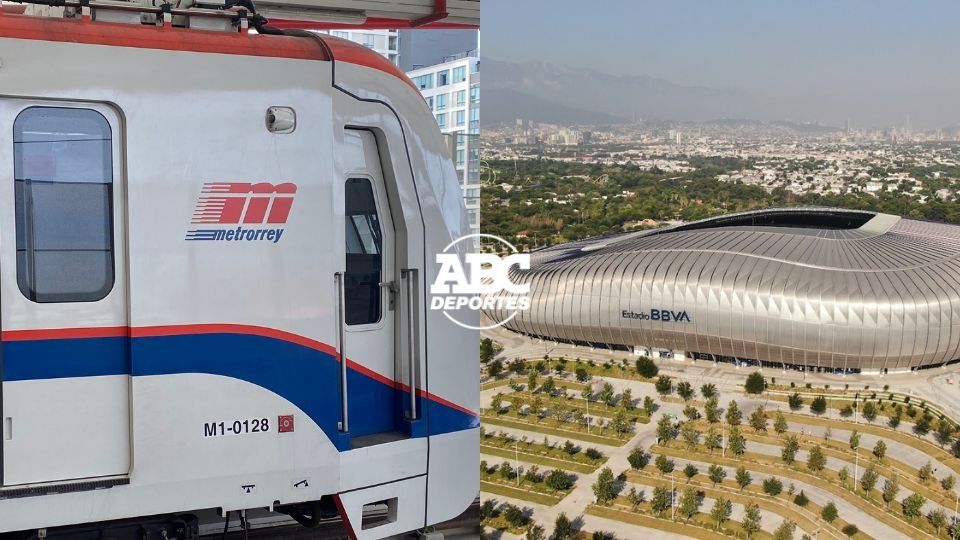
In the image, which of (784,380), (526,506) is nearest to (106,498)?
(526,506)

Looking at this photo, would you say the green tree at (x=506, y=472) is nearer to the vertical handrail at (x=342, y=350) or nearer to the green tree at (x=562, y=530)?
the green tree at (x=562, y=530)

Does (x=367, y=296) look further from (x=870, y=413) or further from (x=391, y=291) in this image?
(x=870, y=413)

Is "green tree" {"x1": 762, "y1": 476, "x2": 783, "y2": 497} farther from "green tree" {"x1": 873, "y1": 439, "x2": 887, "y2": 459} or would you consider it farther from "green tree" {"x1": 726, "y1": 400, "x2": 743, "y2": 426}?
"green tree" {"x1": 726, "y1": 400, "x2": 743, "y2": 426}

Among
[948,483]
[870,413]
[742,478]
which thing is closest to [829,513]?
[742,478]

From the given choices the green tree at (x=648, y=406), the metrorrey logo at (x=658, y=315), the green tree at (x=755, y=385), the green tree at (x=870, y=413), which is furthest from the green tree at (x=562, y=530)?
the metrorrey logo at (x=658, y=315)

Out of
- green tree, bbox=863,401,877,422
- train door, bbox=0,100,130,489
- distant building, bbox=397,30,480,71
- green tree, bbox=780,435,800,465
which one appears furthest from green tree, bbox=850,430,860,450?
train door, bbox=0,100,130,489

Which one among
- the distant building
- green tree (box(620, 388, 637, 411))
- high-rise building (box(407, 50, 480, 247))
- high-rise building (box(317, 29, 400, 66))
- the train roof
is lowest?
green tree (box(620, 388, 637, 411))
